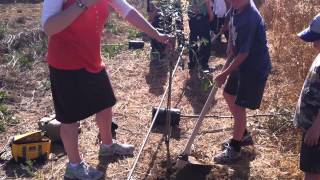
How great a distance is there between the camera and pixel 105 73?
387 cm

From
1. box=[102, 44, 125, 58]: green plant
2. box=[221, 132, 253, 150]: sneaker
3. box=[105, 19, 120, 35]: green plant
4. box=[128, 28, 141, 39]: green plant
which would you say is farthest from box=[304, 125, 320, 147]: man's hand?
box=[105, 19, 120, 35]: green plant

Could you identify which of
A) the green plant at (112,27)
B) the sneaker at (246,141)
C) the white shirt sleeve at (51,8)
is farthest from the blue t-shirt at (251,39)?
the green plant at (112,27)

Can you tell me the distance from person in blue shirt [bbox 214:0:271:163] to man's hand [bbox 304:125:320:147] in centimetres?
99

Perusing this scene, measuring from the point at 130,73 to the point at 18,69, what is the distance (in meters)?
1.69

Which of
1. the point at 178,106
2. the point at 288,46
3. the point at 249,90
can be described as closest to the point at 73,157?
the point at 249,90

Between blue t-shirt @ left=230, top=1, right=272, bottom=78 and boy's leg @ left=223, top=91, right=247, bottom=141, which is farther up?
blue t-shirt @ left=230, top=1, right=272, bottom=78

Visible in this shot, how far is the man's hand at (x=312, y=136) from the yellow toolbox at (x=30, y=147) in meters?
2.41

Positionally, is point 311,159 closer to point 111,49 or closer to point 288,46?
point 288,46

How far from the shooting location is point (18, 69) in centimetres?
694

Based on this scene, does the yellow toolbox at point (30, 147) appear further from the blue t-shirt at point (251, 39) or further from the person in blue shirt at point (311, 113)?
the person in blue shirt at point (311, 113)

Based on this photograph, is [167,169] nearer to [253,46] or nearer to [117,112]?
[253,46]

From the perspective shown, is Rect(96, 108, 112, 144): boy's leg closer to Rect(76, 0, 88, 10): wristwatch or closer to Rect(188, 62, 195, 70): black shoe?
Rect(76, 0, 88, 10): wristwatch

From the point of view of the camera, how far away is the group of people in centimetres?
308

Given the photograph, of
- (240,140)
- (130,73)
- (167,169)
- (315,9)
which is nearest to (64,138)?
(167,169)
